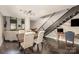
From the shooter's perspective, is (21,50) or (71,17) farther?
(21,50)

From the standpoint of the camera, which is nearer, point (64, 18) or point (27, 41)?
point (64, 18)

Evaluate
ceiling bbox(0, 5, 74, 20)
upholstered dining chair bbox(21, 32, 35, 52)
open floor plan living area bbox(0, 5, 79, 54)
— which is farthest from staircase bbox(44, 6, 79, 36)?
upholstered dining chair bbox(21, 32, 35, 52)

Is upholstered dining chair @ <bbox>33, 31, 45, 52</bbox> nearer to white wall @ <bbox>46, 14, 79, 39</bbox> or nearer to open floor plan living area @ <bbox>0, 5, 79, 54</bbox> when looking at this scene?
open floor plan living area @ <bbox>0, 5, 79, 54</bbox>

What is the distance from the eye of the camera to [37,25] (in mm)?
2396

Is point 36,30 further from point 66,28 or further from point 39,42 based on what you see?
point 66,28

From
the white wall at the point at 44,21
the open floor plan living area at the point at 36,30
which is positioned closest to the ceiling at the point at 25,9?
the open floor plan living area at the point at 36,30

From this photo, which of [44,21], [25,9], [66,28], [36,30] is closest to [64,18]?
[66,28]

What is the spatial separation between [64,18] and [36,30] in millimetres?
560

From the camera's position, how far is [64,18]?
2.34 m

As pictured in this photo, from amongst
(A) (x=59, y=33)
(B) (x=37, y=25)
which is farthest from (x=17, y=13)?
(A) (x=59, y=33)

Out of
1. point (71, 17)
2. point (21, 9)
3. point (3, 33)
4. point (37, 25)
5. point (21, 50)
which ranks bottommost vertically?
point (21, 50)

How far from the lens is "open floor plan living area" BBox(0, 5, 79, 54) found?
2365 millimetres
